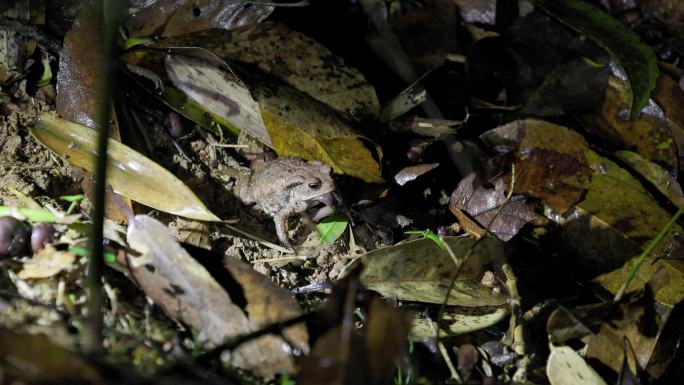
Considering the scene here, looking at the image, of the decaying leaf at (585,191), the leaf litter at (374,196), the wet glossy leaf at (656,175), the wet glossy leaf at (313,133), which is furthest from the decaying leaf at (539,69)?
the wet glossy leaf at (313,133)

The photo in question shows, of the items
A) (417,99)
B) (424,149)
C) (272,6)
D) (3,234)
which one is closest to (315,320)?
(3,234)

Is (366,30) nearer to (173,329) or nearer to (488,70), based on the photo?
(488,70)

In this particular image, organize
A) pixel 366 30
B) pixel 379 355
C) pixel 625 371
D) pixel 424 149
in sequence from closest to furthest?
pixel 379 355
pixel 625 371
pixel 424 149
pixel 366 30

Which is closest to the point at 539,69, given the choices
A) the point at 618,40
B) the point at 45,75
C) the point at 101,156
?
the point at 618,40

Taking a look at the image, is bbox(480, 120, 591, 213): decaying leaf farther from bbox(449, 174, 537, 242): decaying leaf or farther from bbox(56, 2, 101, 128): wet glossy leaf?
bbox(56, 2, 101, 128): wet glossy leaf

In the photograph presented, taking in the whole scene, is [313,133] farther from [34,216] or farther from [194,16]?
[34,216]

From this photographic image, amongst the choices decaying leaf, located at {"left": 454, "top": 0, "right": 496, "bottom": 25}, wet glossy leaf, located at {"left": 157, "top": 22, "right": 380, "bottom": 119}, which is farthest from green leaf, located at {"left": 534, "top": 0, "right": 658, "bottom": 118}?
wet glossy leaf, located at {"left": 157, "top": 22, "right": 380, "bottom": 119}
